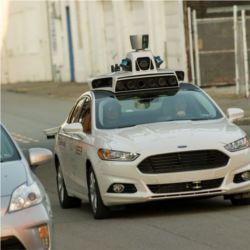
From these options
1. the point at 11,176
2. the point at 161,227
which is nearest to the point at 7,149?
the point at 11,176

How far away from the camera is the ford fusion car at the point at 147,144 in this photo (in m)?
11.6

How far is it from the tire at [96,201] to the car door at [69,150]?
88cm

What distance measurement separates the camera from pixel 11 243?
26.2 ft

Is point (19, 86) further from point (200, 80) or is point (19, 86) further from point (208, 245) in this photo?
point (208, 245)

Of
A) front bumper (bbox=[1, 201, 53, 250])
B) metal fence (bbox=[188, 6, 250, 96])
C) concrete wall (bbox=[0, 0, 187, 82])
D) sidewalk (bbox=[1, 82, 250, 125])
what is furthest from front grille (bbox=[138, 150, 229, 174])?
concrete wall (bbox=[0, 0, 187, 82])

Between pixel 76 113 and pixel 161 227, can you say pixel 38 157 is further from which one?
pixel 76 113

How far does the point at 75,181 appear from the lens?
1300 cm

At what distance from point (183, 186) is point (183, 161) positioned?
0.27 metres

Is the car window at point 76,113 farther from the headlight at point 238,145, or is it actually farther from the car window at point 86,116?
the headlight at point 238,145

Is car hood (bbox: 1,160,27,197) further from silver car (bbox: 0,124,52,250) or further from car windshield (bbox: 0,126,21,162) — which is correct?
car windshield (bbox: 0,126,21,162)

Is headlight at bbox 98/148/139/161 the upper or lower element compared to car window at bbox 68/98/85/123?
lower

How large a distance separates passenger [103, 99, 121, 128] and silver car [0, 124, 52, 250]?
12.8 feet

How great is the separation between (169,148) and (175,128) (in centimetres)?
59

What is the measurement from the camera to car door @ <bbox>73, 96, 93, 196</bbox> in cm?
1240
